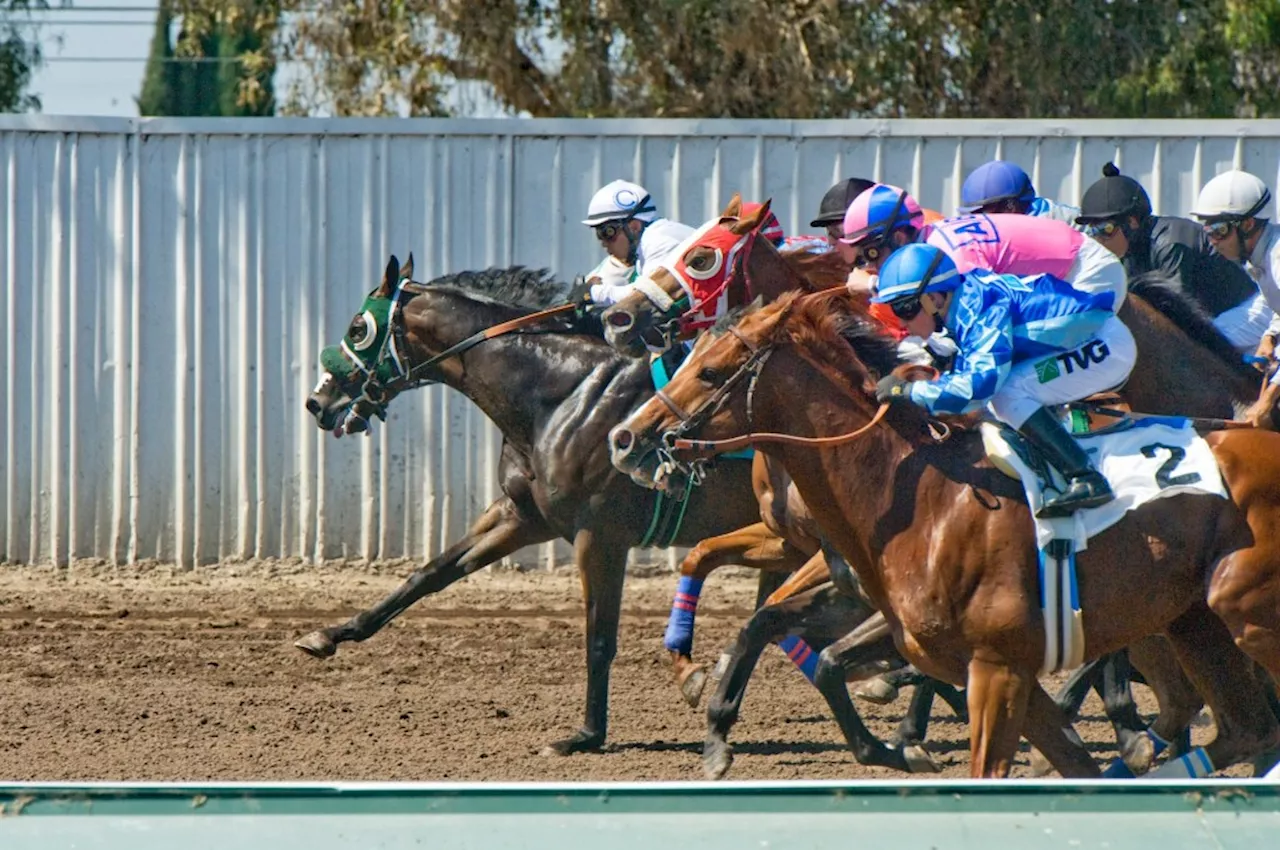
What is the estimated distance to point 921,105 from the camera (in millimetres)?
13328

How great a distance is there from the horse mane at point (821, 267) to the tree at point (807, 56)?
6.35 meters

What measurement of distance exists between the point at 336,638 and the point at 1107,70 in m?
8.16

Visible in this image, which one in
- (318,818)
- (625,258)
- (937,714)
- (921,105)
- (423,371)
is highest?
(921,105)

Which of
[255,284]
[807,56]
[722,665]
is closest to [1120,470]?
[722,665]

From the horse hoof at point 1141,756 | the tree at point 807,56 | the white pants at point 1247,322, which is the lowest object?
the horse hoof at point 1141,756

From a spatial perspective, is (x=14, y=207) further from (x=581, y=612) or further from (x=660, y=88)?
(x=660, y=88)

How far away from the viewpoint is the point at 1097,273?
17.4 ft

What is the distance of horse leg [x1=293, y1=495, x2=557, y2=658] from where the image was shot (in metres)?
7.16

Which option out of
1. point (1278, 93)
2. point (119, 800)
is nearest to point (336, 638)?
point (119, 800)

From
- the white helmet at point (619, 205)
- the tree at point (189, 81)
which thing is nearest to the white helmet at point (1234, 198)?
the white helmet at point (619, 205)

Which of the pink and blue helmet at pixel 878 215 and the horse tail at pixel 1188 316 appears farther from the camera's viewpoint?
the horse tail at pixel 1188 316

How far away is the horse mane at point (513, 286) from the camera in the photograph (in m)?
7.38

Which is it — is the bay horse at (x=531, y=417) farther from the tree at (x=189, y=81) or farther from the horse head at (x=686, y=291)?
the tree at (x=189, y=81)

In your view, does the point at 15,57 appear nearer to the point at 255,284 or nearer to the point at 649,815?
the point at 255,284
